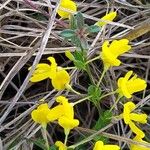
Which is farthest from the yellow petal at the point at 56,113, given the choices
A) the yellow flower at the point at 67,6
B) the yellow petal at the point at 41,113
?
the yellow flower at the point at 67,6

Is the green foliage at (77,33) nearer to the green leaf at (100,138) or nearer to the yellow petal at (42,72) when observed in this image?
the yellow petal at (42,72)

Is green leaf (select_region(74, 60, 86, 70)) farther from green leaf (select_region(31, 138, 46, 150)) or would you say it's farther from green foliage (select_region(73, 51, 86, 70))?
green leaf (select_region(31, 138, 46, 150))

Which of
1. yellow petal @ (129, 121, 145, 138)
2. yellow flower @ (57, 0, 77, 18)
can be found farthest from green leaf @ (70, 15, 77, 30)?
yellow petal @ (129, 121, 145, 138)

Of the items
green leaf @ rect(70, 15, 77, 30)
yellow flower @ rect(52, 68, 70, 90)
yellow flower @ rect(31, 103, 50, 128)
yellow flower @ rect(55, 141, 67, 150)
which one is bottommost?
yellow flower @ rect(55, 141, 67, 150)

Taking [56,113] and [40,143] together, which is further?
[40,143]

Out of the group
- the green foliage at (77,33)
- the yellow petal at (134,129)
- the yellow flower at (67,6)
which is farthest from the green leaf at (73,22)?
the yellow petal at (134,129)

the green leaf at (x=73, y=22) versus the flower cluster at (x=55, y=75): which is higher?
the green leaf at (x=73, y=22)

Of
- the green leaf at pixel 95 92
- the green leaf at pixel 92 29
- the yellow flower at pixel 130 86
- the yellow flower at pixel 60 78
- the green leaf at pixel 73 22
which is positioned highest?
the green leaf at pixel 73 22

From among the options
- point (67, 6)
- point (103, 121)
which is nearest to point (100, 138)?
point (103, 121)

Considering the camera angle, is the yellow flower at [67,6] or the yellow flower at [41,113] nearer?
the yellow flower at [41,113]

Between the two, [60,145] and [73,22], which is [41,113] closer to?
[60,145]
